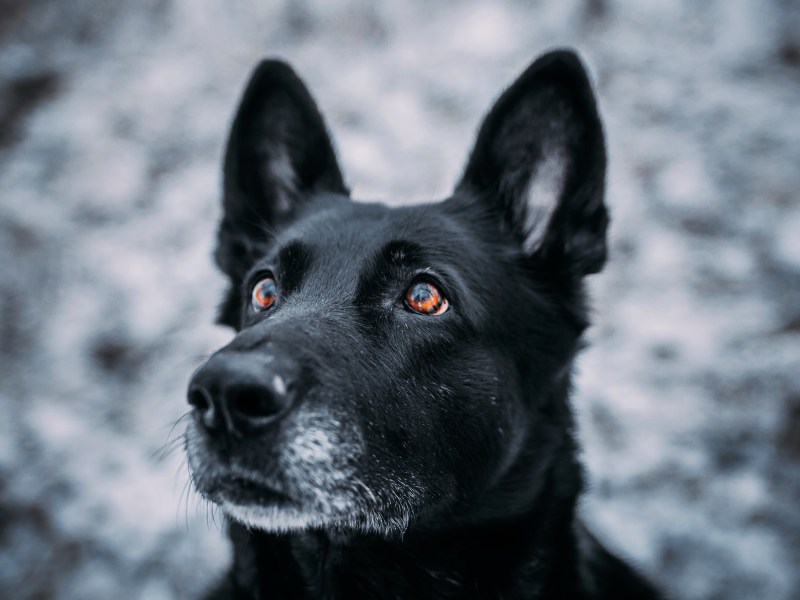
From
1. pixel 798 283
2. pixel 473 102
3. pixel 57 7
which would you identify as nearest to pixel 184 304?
pixel 473 102

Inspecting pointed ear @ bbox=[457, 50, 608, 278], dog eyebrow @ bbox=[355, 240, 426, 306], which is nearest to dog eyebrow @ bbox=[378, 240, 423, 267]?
dog eyebrow @ bbox=[355, 240, 426, 306]

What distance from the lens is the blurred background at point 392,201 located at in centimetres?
403

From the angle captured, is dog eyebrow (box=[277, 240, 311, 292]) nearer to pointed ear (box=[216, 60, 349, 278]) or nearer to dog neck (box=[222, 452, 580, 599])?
pointed ear (box=[216, 60, 349, 278])

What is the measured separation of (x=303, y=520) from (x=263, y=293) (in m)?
0.99

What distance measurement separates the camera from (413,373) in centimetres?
226

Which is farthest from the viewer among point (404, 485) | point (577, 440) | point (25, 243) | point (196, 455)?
point (25, 243)

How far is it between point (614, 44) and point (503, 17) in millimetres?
1147

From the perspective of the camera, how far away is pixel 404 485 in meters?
2.18

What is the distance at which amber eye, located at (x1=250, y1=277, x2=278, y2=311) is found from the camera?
2.62 m

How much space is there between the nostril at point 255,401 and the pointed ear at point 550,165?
1.44 m

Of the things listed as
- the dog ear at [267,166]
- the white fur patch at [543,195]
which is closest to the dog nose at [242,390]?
the dog ear at [267,166]

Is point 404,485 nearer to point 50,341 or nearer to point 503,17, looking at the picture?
point 50,341

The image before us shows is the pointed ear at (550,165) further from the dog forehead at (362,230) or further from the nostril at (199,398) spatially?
the nostril at (199,398)

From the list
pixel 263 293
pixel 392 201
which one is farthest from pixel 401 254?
pixel 392 201
